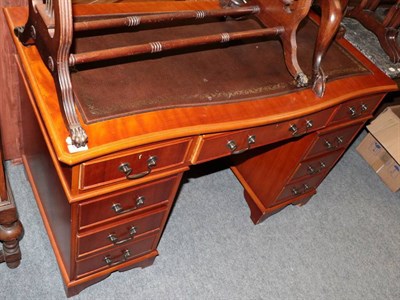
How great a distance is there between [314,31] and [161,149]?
1110mm

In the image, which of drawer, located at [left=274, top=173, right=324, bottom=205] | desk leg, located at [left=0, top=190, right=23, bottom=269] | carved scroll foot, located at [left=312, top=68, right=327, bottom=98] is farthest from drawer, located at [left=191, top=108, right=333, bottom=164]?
desk leg, located at [left=0, top=190, right=23, bottom=269]

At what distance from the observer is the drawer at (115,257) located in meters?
1.74

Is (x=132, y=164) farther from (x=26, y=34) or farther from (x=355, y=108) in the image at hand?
(x=355, y=108)

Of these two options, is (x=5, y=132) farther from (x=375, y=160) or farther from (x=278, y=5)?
(x=375, y=160)

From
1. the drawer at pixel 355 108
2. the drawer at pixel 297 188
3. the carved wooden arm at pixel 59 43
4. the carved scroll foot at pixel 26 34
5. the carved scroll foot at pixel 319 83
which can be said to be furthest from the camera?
the drawer at pixel 297 188

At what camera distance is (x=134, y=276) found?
2.07 meters

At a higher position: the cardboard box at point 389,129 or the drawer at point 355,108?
the drawer at point 355,108

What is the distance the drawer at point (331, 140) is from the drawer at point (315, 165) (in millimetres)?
49

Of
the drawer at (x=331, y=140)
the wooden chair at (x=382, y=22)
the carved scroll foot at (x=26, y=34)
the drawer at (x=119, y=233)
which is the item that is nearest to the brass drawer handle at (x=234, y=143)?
the drawer at (x=119, y=233)

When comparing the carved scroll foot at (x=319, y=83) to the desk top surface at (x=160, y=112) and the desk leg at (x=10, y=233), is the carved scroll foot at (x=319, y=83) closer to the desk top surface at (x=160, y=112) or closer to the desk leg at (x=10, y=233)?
the desk top surface at (x=160, y=112)

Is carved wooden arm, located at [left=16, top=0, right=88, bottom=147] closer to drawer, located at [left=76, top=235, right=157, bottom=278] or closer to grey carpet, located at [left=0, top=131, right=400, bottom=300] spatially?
drawer, located at [left=76, top=235, right=157, bottom=278]

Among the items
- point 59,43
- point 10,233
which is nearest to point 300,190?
point 10,233

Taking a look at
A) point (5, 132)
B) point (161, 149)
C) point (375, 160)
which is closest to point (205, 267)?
point (161, 149)

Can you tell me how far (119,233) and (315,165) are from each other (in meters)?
1.15
